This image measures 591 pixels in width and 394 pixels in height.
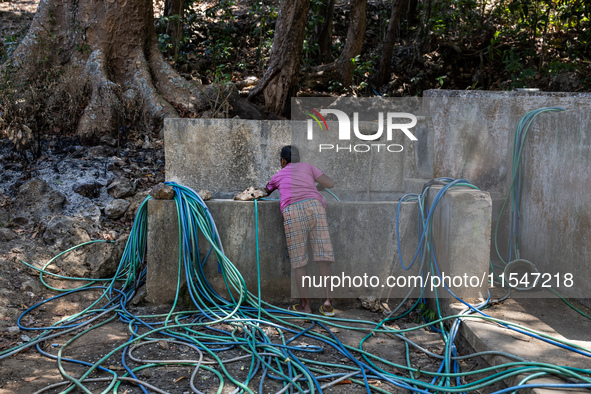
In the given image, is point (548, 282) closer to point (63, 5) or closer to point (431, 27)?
point (63, 5)

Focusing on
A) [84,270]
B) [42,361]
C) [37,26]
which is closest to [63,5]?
[37,26]

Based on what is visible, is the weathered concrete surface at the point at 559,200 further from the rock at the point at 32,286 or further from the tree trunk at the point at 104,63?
the tree trunk at the point at 104,63

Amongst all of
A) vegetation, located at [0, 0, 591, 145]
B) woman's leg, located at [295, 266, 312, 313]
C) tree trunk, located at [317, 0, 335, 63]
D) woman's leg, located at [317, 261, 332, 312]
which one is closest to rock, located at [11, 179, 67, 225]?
woman's leg, located at [295, 266, 312, 313]

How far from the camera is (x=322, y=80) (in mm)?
11203

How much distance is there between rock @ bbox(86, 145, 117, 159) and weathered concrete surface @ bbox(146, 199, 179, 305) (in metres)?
2.96

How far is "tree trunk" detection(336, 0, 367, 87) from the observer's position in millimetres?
10375

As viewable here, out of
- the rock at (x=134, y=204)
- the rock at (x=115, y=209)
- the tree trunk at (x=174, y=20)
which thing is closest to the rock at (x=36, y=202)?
the rock at (x=115, y=209)

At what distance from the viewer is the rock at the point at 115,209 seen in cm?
611

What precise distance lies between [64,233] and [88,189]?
0.91 m

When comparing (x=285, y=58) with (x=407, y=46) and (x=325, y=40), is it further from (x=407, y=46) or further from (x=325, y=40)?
(x=407, y=46)

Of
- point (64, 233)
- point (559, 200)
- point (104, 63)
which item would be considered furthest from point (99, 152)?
point (559, 200)

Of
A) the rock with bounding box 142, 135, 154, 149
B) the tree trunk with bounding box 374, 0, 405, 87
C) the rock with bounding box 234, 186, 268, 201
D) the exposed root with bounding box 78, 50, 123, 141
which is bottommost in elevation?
the rock with bounding box 234, 186, 268, 201

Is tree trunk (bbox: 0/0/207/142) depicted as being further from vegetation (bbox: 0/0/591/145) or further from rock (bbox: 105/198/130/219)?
vegetation (bbox: 0/0/591/145)

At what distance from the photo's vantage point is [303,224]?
424 centimetres
